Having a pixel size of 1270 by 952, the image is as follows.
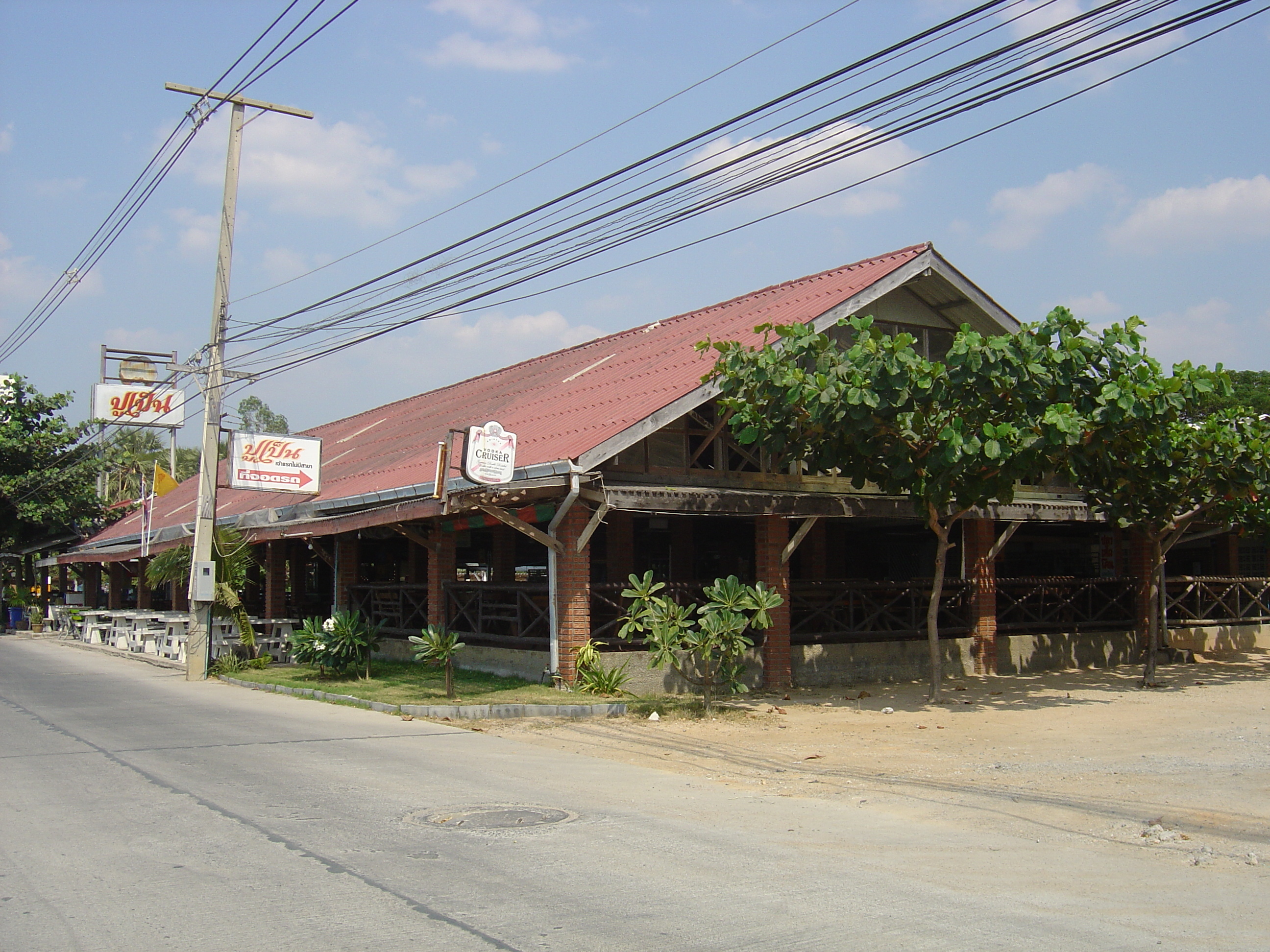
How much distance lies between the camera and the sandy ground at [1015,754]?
27.7ft

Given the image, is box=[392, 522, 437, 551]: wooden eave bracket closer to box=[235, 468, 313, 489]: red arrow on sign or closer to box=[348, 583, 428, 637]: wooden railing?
box=[348, 583, 428, 637]: wooden railing

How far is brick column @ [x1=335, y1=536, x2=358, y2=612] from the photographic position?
22.0 metres

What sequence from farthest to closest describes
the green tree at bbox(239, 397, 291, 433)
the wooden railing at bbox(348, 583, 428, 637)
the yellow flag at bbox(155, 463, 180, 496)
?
the green tree at bbox(239, 397, 291, 433)
the yellow flag at bbox(155, 463, 180, 496)
the wooden railing at bbox(348, 583, 428, 637)

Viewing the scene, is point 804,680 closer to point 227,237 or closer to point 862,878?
point 862,878

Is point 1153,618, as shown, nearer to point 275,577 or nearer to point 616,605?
point 616,605

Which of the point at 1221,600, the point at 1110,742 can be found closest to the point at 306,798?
the point at 1110,742

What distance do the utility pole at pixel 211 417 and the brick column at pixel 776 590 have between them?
403 inches

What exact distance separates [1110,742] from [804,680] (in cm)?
550

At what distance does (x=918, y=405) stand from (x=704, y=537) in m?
9.82

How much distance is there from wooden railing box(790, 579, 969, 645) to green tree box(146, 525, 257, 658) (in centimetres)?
1062

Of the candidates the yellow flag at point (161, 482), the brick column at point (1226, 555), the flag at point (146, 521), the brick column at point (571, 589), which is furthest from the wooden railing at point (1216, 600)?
the yellow flag at point (161, 482)

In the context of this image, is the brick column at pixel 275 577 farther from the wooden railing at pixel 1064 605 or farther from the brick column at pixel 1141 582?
the brick column at pixel 1141 582

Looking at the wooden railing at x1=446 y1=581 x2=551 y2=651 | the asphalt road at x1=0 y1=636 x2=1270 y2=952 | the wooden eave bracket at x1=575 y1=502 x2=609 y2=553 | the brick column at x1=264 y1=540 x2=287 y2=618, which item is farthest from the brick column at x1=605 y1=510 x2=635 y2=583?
the asphalt road at x1=0 y1=636 x2=1270 y2=952

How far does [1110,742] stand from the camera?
12.4 metres
